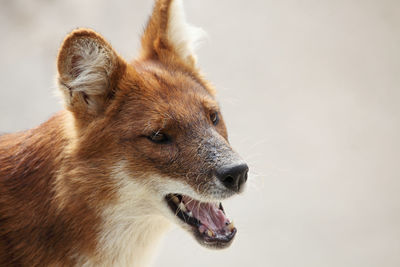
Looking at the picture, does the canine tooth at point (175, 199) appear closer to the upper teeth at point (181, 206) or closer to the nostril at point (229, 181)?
the upper teeth at point (181, 206)

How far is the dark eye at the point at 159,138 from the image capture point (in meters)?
3.38

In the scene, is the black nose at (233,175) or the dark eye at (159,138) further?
the dark eye at (159,138)

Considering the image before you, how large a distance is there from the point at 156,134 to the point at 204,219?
59cm

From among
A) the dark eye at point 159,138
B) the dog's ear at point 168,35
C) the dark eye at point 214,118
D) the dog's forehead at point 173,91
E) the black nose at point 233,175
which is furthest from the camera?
the dog's ear at point 168,35

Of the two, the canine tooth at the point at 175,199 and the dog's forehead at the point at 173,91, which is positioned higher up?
the dog's forehead at the point at 173,91

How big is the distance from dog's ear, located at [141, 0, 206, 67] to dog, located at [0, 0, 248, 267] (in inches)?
20.3

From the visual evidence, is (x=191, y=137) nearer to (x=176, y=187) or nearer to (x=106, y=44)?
(x=176, y=187)

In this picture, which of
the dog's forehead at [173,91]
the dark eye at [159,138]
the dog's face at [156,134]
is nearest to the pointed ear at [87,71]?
the dog's face at [156,134]

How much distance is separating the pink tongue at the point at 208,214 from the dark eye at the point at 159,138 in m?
0.36

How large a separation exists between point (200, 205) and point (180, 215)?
147mm

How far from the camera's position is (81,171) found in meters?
3.41

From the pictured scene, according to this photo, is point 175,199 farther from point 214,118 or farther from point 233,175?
point 214,118

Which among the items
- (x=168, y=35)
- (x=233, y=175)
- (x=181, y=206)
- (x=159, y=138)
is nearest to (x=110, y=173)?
(x=159, y=138)

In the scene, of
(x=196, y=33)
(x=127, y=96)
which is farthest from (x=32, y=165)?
(x=196, y=33)
